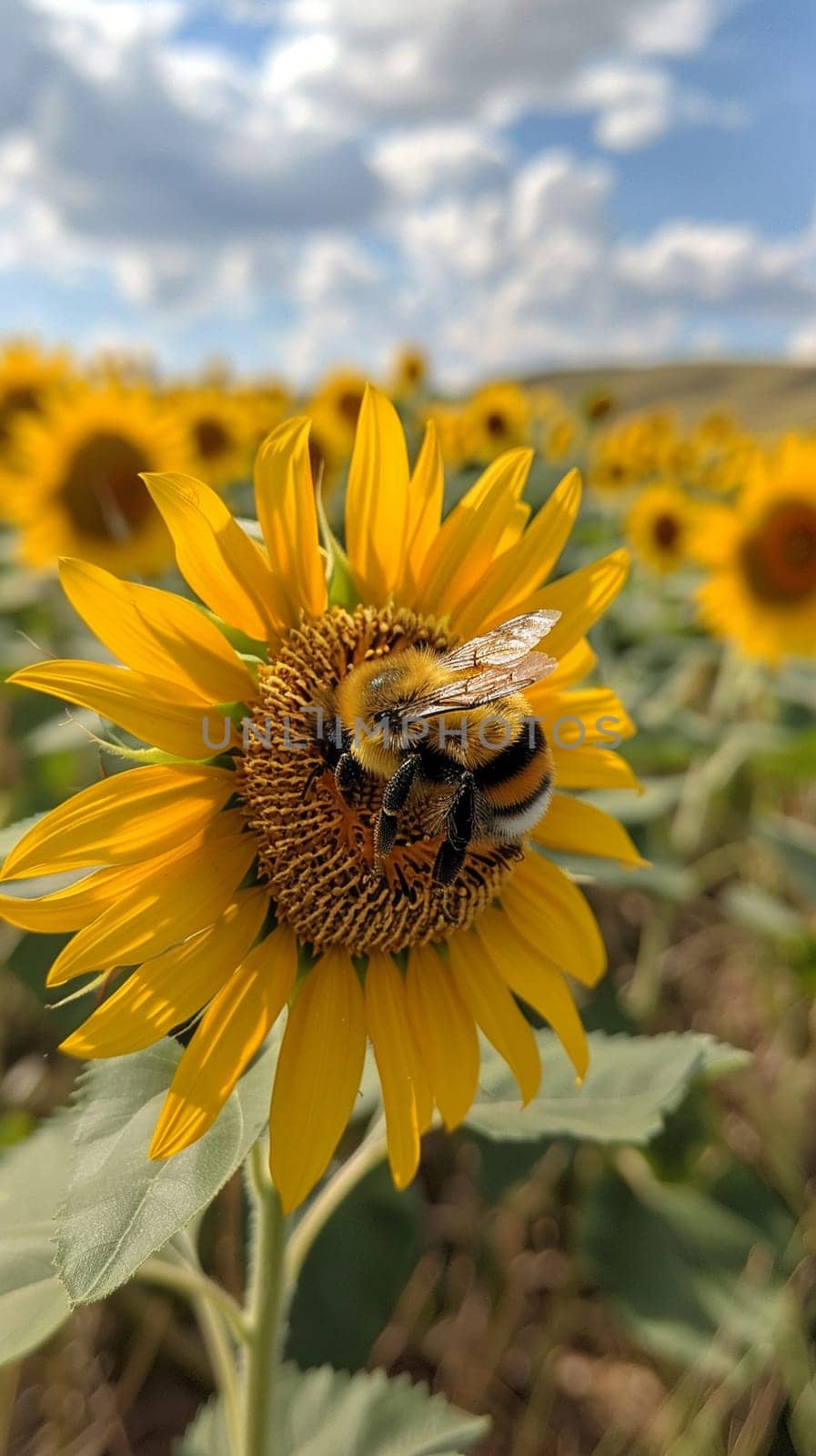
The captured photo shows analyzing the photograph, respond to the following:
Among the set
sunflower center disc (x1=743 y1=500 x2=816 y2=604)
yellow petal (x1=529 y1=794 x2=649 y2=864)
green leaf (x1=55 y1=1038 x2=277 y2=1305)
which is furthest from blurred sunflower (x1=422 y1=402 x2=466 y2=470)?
green leaf (x1=55 y1=1038 x2=277 y2=1305)

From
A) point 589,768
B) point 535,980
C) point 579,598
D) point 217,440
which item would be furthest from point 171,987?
point 217,440

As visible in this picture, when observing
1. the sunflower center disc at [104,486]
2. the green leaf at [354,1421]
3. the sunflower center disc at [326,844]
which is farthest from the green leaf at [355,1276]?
the sunflower center disc at [104,486]

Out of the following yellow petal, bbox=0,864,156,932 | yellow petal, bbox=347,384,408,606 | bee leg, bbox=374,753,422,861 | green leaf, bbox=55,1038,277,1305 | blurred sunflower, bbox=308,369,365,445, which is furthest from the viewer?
blurred sunflower, bbox=308,369,365,445

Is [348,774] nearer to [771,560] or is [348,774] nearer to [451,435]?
[771,560]

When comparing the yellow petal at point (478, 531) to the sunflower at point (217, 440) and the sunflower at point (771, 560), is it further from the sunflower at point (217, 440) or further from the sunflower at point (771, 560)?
the sunflower at point (217, 440)

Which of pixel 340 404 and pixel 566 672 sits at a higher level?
pixel 340 404

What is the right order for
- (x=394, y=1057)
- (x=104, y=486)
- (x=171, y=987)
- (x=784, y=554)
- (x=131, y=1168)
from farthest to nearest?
(x=784, y=554), (x=104, y=486), (x=394, y=1057), (x=171, y=987), (x=131, y=1168)

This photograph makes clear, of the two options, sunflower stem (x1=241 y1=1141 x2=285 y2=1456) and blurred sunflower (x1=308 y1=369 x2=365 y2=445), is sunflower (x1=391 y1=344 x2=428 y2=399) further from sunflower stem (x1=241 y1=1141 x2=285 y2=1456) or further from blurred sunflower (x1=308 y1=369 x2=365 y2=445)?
sunflower stem (x1=241 y1=1141 x2=285 y2=1456)
